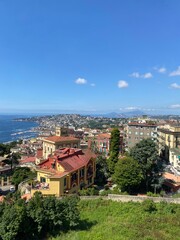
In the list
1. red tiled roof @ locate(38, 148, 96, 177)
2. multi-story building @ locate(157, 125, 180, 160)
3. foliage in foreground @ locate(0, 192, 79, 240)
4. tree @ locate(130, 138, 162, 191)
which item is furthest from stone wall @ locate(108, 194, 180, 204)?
multi-story building @ locate(157, 125, 180, 160)

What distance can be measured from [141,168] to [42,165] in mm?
13623

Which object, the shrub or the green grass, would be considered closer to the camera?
the green grass

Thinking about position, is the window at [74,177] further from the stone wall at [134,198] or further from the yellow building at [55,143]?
the yellow building at [55,143]

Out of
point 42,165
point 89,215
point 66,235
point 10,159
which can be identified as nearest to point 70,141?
point 10,159

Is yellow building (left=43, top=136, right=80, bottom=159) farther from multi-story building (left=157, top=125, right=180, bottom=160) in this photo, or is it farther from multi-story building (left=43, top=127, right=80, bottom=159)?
multi-story building (left=157, top=125, right=180, bottom=160)

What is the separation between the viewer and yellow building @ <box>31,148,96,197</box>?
2966cm

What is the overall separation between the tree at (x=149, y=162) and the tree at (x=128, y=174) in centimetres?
167

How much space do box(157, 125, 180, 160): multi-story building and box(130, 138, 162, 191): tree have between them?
1907 cm

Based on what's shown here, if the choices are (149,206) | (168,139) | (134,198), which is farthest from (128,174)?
(168,139)

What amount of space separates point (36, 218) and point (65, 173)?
35.1 ft

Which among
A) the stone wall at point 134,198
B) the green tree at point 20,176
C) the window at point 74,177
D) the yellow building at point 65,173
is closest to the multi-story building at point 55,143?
the green tree at point 20,176

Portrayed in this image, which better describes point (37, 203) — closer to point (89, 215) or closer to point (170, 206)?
point (89, 215)

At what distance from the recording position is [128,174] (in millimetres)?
30688

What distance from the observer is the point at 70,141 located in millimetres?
53125
